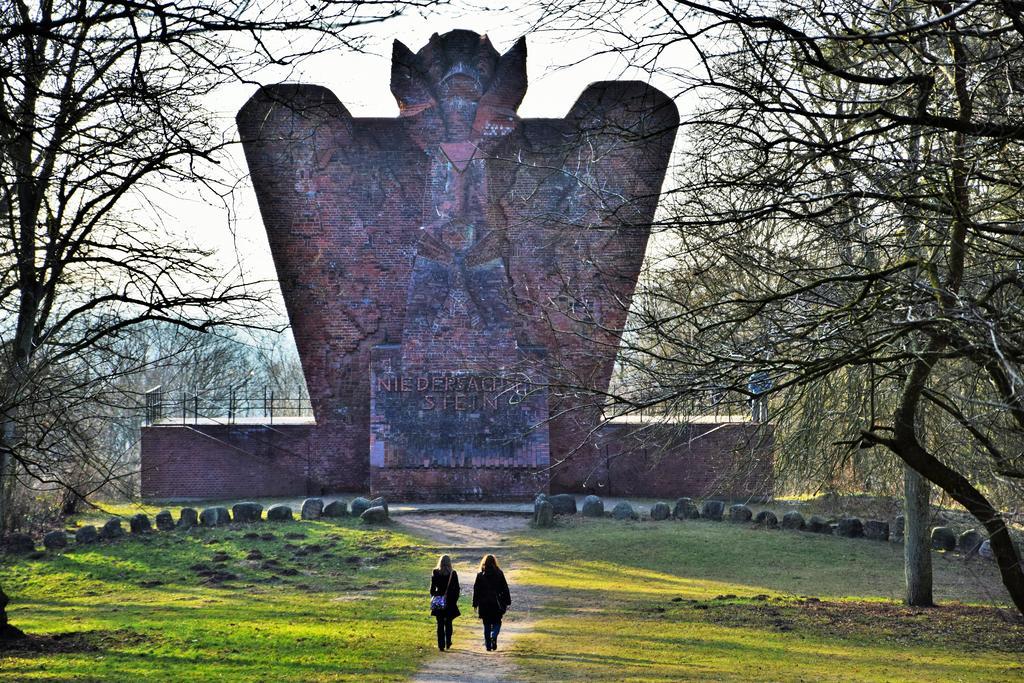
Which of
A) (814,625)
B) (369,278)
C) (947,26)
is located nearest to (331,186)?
(369,278)

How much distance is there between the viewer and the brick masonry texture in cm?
2525

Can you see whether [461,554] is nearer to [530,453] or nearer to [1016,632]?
[530,453]

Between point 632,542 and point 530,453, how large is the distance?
18.4ft

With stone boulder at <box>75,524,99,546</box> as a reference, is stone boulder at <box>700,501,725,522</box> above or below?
above

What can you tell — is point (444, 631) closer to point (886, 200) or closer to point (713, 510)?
point (886, 200)

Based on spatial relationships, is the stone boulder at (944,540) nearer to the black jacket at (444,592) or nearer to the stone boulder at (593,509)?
the stone boulder at (593,509)

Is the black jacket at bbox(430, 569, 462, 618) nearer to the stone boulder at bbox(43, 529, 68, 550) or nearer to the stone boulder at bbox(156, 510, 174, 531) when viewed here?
the stone boulder at bbox(43, 529, 68, 550)

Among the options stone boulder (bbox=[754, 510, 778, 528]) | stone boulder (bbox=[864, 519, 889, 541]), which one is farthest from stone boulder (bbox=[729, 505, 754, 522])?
stone boulder (bbox=[864, 519, 889, 541])

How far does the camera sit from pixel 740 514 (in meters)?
23.0

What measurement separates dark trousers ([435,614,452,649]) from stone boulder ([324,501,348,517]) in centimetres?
1182

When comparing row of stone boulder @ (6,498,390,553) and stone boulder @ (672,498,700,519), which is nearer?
row of stone boulder @ (6,498,390,553)

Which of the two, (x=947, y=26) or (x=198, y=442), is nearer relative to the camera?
(x=947, y=26)

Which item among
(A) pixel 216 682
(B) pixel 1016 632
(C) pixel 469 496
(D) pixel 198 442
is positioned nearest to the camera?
(A) pixel 216 682

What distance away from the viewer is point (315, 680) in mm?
9875
